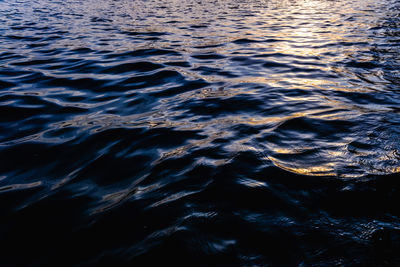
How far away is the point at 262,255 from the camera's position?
1793mm

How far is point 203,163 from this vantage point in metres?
2.90

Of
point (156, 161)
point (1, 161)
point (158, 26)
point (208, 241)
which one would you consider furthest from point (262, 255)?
point (158, 26)

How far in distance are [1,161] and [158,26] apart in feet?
37.9

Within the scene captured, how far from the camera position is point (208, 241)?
6.27ft

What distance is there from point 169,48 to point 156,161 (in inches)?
264

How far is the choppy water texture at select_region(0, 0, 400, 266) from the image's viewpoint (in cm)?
191

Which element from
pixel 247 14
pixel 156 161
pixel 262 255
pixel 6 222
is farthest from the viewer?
pixel 247 14

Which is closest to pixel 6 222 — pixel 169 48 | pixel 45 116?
pixel 45 116

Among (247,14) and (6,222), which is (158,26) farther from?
(6,222)

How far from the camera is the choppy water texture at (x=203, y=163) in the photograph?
1908 mm

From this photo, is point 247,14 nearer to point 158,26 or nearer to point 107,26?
point 158,26

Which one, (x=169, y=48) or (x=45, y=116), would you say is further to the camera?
(x=169, y=48)

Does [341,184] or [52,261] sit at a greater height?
[341,184]

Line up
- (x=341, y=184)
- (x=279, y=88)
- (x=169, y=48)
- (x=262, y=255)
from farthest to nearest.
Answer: (x=169, y=48)
(x=279, y=88)
(x=341, y=184)
(x=262, y=255)
